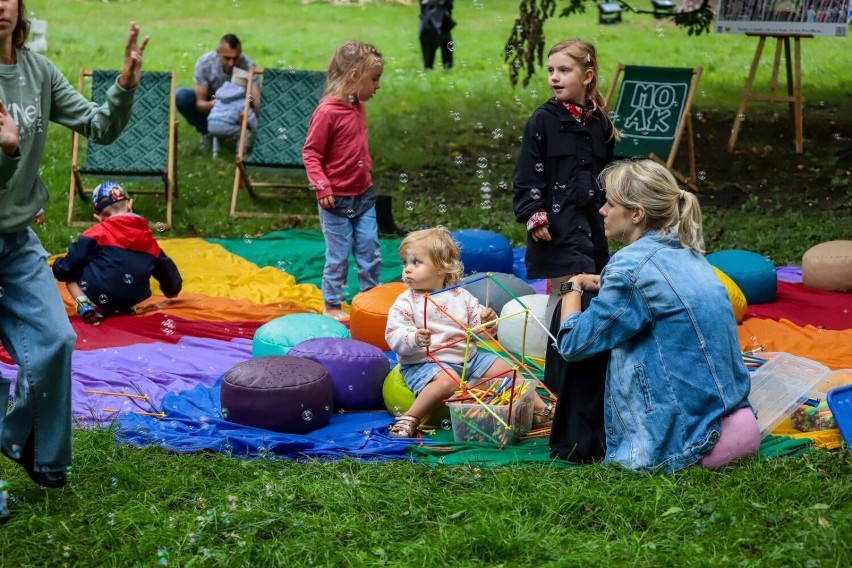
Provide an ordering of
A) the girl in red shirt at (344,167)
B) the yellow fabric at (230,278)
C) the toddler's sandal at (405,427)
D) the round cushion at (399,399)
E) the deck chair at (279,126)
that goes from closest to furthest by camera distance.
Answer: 1. the toddler's sandal at (405,427)
2. the round cushion at (399,399)
3. the girl in red shirt at (344,167)
4. the yellow fabric at (230,278)
5. the deck chair at (279,126)

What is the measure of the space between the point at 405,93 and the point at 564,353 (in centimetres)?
986

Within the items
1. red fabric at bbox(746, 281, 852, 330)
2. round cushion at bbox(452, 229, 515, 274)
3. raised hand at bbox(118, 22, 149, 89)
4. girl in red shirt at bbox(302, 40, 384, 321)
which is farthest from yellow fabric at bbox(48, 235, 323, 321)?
raised hand at bbox(118, 22, 149, 89)

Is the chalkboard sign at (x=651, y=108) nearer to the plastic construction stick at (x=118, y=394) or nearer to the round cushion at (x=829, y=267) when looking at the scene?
the round cushion at (x=829, y=267)

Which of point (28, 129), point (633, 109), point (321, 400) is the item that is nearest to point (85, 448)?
point (321, 400)

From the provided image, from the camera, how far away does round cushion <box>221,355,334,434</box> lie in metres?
4.87

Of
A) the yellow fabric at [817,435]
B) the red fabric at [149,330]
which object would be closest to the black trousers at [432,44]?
the red fabric at [149,330]

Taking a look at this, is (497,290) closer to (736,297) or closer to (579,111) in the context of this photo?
(579,111)

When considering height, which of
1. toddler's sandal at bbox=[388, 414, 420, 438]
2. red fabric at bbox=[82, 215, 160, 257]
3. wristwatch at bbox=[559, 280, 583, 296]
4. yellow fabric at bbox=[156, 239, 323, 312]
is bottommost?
yellow fabric at bbox=[156, 239, 323, 312]

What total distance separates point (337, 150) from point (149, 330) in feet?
4.97

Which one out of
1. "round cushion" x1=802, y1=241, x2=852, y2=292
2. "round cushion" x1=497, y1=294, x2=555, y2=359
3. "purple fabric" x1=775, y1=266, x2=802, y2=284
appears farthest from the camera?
"purple fabric" x1=775, y1=266, x2=802, y2=284

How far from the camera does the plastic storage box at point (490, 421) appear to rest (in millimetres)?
4660

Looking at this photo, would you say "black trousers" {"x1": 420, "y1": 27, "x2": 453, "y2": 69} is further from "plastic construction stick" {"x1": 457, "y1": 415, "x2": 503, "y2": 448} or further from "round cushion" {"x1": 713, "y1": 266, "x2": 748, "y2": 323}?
"plastic construction stick" {"x1": 457, "y1": 415, "x2": 503, "y2": 448}

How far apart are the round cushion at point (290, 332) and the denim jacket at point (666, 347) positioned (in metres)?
1.94

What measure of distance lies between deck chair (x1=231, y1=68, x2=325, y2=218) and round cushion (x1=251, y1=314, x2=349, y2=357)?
11.6 feet
